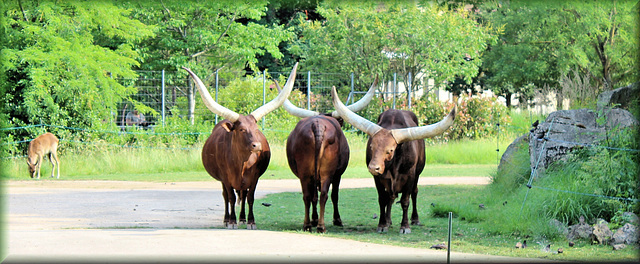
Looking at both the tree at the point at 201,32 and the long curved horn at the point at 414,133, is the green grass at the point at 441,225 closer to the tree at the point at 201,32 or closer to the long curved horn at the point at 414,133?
the long curved horn at the point at 414,133

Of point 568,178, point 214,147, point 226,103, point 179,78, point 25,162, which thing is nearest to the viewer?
point 568,178

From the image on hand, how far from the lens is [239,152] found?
9938mm

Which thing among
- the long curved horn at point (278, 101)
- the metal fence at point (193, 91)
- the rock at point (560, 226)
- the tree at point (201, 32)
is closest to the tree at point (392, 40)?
the metal fence at point (193, 91)

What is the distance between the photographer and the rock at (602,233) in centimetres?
855

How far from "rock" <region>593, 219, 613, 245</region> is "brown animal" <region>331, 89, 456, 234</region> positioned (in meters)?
2.01

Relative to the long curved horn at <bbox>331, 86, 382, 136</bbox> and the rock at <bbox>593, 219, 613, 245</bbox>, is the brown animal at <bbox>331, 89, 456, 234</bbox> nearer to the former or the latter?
the long curved horn at <bbox>331, 86, 382, 136</bbox>

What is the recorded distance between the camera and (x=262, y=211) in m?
12.0

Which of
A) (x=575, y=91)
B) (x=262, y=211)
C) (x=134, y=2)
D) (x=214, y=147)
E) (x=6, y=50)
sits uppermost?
(x=134, y=2)

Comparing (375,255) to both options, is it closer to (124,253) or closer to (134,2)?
(124,253)

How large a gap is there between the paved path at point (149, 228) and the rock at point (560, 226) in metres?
1.92

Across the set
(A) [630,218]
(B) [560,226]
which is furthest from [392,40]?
(A) [630,218]

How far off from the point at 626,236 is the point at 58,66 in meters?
16.5

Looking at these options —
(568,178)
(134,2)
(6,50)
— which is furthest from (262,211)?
(134,2)

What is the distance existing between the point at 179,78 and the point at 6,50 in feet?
28.6
